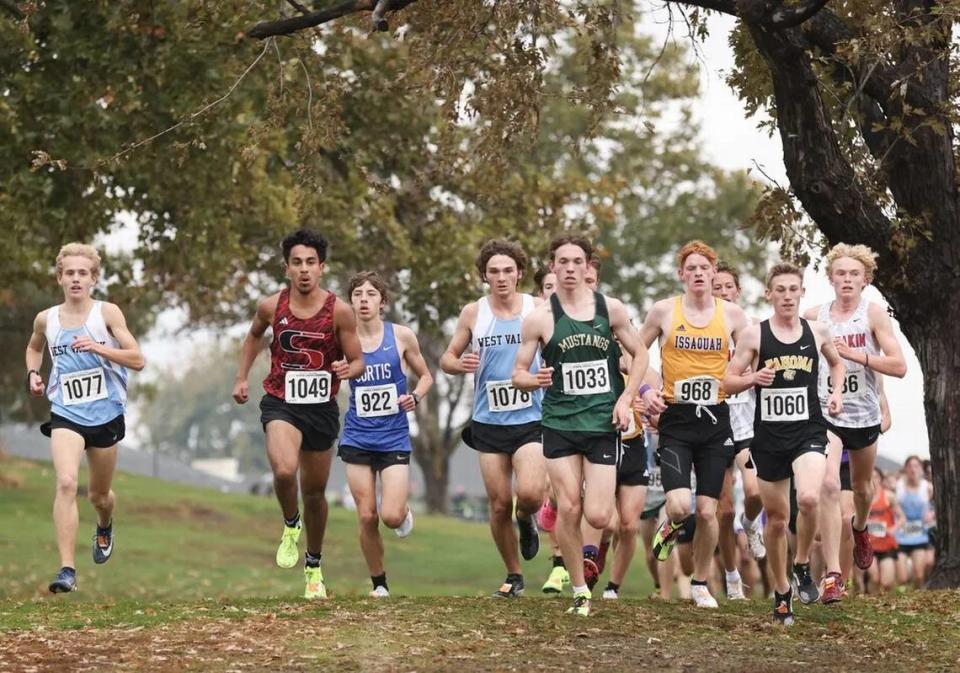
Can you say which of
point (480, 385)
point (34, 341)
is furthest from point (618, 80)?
point (34, 341)

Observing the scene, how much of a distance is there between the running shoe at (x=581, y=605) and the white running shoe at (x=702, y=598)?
4.68 feet

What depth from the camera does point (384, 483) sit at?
12.9 m

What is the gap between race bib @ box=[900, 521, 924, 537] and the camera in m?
21.3

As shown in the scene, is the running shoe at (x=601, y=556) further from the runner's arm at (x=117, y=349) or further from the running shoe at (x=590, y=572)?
the runner's arm at (x=117, y=349)

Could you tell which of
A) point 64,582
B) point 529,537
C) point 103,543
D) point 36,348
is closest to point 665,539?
→ point 529,537

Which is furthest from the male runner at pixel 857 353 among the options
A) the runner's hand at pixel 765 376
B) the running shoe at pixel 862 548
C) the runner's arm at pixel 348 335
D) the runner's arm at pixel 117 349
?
the runner's arm at pixel 117 349

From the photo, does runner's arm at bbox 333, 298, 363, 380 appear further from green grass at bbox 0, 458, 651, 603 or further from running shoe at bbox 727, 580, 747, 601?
green grass at bbox 0, 458, 651, 603

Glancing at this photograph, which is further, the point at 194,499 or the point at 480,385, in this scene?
the point at 194,499

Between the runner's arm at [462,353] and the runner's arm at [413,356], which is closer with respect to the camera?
the runner's arm at [462,353]

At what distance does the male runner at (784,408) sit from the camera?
452 inches

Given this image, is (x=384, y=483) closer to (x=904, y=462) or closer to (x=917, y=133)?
(x=917, y=133)

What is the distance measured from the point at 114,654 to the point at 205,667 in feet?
2.34

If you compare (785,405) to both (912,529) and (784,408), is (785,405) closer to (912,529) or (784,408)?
(784,408)

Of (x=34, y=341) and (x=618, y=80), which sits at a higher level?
(x=618, y=80)
